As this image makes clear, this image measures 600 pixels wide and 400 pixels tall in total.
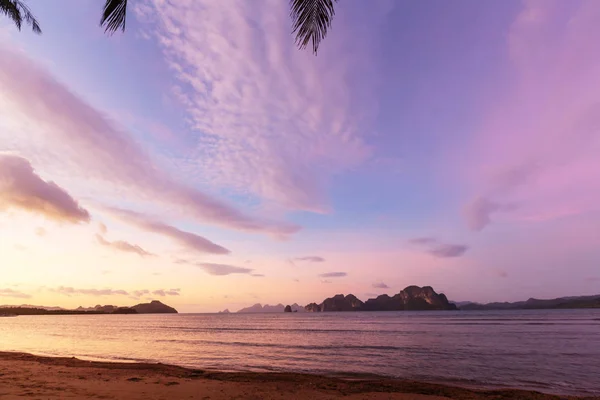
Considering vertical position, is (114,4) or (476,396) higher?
(114,4)

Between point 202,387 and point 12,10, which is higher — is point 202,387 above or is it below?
below

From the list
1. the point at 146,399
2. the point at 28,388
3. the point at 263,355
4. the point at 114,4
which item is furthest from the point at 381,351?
the point at 114,4

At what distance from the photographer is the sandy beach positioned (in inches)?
554

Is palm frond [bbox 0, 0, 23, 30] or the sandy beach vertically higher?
palm frond [bbox 0, 0, 23, 30]

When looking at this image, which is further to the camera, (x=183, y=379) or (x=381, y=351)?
(x=381, y=351)

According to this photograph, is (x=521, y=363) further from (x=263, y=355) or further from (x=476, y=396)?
(x=263, y=355)

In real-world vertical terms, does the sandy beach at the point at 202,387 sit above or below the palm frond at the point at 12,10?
below

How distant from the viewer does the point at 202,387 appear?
16062 mm

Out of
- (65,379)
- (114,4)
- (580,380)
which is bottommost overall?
(580,380)

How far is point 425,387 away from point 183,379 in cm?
1287

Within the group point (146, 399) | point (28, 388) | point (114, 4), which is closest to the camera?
point (114, 4)

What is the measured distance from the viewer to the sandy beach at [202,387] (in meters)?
14.1

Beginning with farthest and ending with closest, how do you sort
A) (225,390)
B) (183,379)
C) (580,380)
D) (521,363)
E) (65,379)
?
(521,363), (580,380), (183,379), (65,379), (225,390)

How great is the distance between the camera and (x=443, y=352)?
3512 cm
